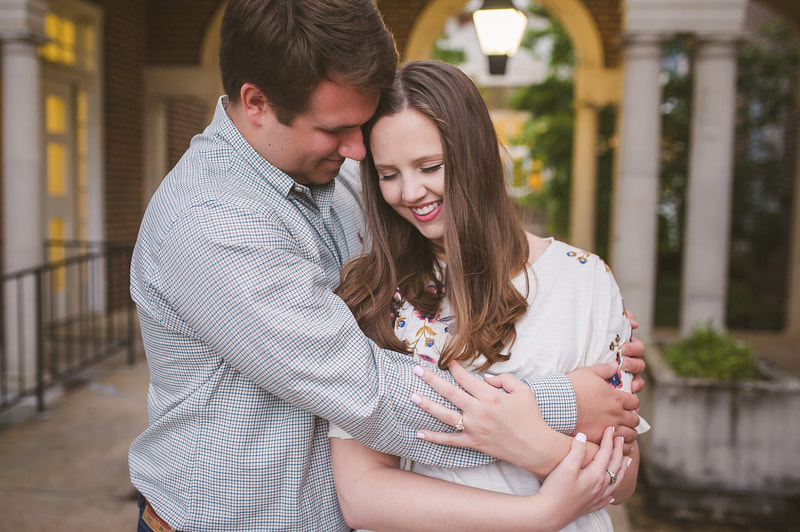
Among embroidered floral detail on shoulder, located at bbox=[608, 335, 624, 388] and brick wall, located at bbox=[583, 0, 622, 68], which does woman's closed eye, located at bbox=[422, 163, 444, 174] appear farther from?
brick wall, located at bbox=[583, 0, 622, 68]

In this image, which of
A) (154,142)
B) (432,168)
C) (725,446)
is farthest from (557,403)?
(154,142)

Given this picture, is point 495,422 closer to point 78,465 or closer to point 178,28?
point 78,465

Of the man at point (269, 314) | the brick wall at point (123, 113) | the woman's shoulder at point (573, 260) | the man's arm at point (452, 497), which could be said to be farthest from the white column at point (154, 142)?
the man's arm at point (452, 497)

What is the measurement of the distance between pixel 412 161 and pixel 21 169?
4520mm

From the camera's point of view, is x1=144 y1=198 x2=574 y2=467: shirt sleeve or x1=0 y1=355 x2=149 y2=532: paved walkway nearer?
x1=144 y1=198 x2=574 y2=467: shirt sleeve

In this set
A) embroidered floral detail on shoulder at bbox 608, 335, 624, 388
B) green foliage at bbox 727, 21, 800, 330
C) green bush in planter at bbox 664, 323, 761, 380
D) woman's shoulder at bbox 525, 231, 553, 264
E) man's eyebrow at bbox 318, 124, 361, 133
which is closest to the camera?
man's eyebrow at bbox 318, 124, 361, 133

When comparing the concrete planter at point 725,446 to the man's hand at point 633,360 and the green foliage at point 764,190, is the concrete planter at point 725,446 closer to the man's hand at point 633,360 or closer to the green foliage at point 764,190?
the man's hand at point 633,360

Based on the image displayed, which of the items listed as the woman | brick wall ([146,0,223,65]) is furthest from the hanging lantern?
brick wall ([146,0,223,65])

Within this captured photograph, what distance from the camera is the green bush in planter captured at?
3988 mm

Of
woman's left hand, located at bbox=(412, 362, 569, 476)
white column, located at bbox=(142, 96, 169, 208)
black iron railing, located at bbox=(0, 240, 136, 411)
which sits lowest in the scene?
black iron railing, located at bbox=(0, 240, 136, 411)

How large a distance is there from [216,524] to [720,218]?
449 centimetres

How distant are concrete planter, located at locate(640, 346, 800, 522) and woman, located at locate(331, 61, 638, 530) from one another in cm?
244

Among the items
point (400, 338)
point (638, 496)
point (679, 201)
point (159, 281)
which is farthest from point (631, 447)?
point (679, 201)

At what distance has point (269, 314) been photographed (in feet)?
4.22
